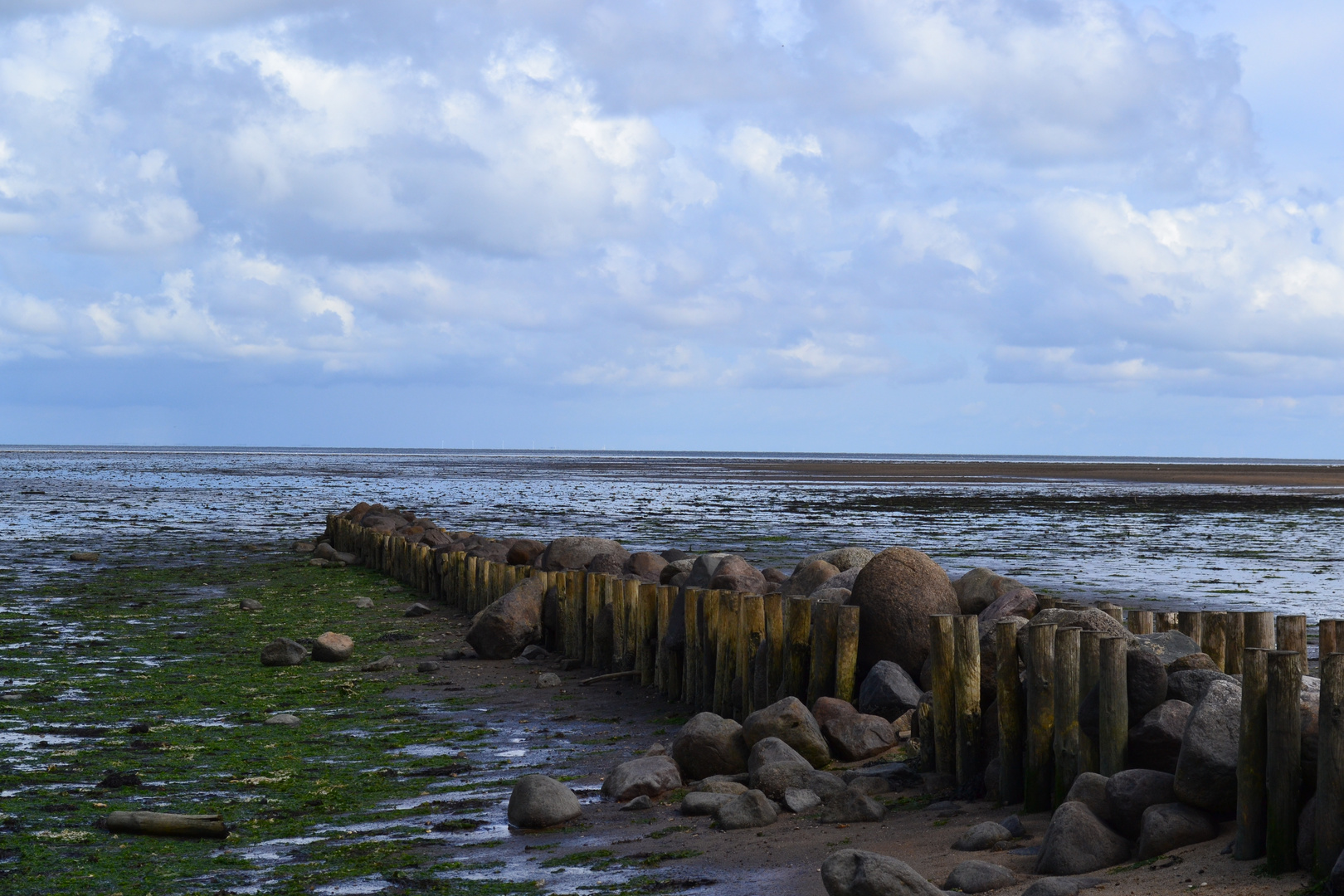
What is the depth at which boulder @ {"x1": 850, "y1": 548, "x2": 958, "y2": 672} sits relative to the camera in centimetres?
980

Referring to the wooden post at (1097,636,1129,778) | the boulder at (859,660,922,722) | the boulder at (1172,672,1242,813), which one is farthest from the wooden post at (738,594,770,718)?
the boulder at (1172,672,1242,813)

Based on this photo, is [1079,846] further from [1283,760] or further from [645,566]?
[645,566]

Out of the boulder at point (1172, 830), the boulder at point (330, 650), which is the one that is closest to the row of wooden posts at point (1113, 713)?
the boulder at point (1172, 830)

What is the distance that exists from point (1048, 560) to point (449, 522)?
64.5ft

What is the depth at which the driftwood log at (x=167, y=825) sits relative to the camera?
7387mm

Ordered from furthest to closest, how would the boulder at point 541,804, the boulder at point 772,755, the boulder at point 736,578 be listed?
the boulder at point 736,578, the boulder at point 772,755, the boulder at point 541,804

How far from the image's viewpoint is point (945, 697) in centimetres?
788

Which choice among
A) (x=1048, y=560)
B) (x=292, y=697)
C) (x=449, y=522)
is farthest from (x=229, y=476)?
(x=292, y=697)

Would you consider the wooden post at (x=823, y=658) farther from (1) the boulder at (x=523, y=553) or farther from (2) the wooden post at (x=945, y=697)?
(1) the boulder at (x=523, y=553)

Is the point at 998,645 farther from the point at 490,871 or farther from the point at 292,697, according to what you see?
the point at 292,697

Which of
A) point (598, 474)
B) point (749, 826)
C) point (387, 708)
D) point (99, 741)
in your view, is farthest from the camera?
point (598, 474)

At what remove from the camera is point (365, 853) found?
23.2 feet

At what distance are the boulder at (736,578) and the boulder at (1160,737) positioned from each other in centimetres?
644

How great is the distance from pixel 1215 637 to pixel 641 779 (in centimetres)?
443
